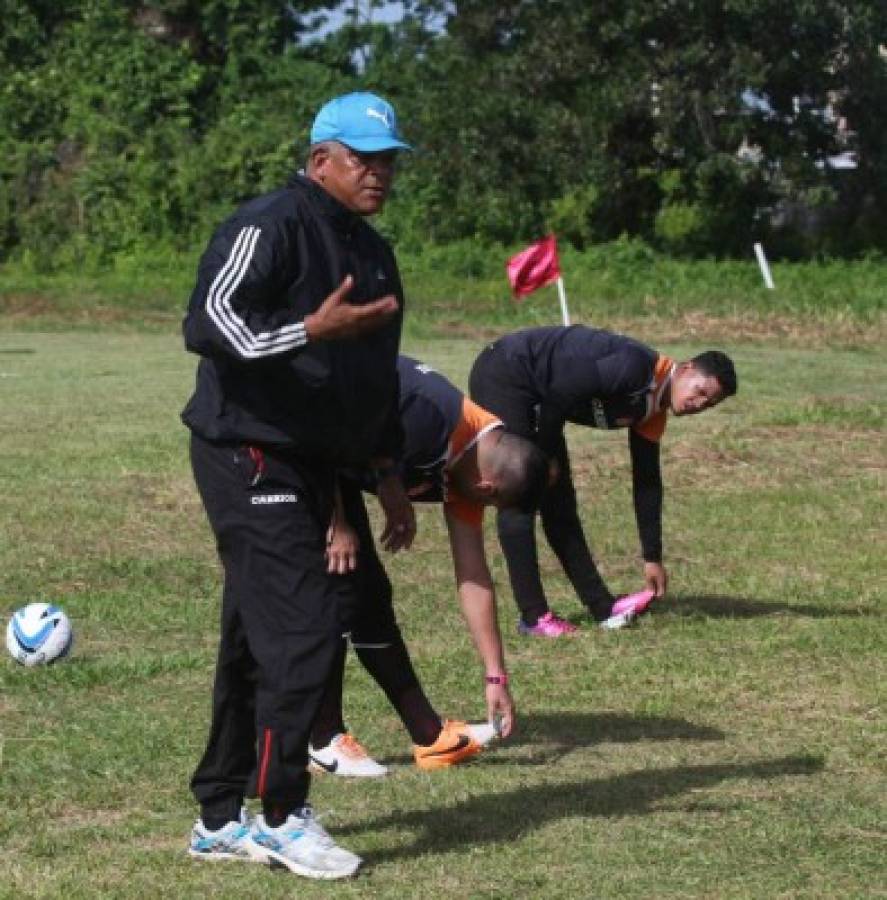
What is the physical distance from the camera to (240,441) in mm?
6145

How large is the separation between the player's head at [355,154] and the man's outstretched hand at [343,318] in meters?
0.44

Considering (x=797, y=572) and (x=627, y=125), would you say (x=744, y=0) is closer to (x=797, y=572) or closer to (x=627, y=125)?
(x=627, y=125)

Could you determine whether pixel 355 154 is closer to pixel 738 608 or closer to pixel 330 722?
pixel 330 722

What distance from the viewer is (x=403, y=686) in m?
7.77

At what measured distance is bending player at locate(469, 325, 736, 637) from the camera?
10.1 m

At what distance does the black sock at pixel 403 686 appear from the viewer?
25.3ft

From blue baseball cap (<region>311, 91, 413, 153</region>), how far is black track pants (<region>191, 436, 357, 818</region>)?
2.93ft

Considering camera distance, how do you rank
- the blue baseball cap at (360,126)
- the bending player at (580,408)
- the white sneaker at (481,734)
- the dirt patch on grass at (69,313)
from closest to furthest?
the blue baseball cap at (360,126) < the white sneaker at (481,734) < the bending player at (580,408) < the dirt patch on grass at (69,313)

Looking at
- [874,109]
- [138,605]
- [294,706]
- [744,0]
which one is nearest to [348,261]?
[294,706]

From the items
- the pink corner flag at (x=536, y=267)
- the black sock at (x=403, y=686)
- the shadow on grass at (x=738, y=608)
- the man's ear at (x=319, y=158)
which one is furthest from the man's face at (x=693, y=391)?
the pink corner flag at (x=536, y=267)

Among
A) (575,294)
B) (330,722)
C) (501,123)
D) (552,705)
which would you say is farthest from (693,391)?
(501,123)

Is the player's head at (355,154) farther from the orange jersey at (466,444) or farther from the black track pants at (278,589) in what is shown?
the orange jersey at (466,444)

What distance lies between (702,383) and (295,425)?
411 cm

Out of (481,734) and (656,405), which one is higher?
(656,405)
